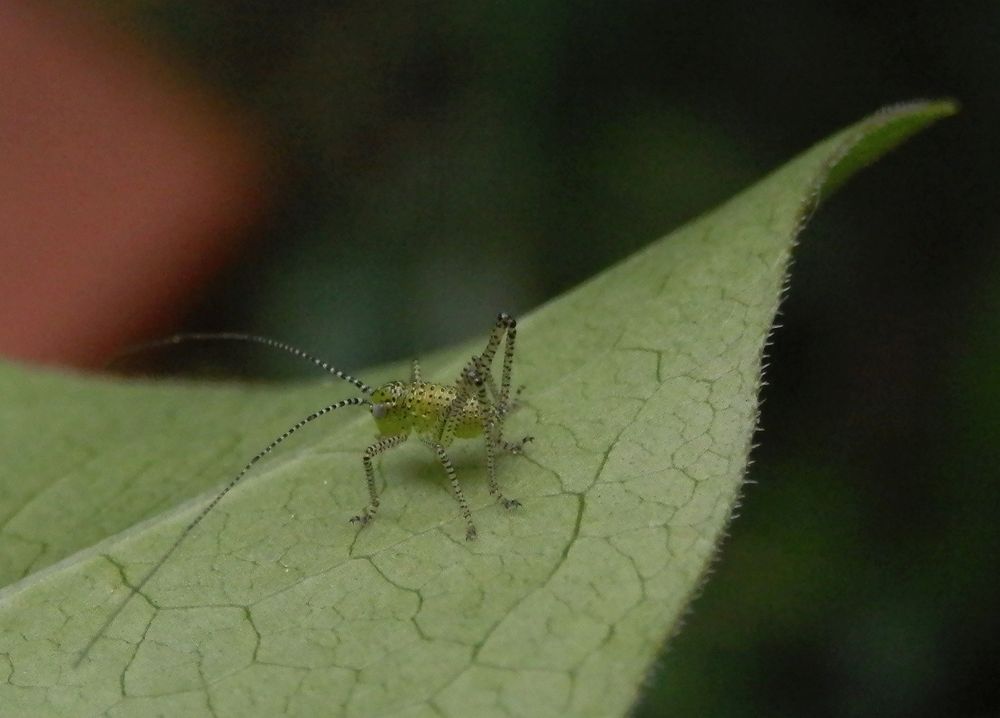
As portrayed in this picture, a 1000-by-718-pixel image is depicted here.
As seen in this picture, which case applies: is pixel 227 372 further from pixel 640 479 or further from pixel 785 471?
pixel 640 479

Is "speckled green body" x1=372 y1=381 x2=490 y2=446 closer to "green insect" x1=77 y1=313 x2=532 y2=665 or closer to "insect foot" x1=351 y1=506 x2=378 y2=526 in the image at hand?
"green insect" x1=77 y1=313 x2=532 y2=665

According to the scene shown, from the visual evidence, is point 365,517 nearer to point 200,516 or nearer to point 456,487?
point 456,487

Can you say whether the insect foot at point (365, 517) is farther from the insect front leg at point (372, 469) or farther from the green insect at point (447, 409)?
the green insect at point (447, 409)

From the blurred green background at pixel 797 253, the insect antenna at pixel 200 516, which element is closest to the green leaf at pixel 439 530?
the insect antenna at pixel 200 516

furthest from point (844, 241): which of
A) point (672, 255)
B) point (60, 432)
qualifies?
point (60, 432)

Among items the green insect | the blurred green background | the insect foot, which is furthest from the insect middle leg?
the blurred green background

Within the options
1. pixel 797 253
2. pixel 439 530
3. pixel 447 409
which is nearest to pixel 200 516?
pixel 439 530
